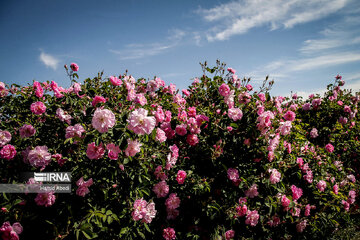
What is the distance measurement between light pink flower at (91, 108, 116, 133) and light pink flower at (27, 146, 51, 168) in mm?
744

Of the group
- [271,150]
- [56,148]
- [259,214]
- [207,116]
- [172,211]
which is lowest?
[259,214]

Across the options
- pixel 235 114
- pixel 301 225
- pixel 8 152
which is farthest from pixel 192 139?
pixel 301 225

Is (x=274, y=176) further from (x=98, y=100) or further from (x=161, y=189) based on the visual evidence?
(x=98, y=100)

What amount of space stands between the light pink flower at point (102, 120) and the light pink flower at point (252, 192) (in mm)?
1882

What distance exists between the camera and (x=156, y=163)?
2.38 metres

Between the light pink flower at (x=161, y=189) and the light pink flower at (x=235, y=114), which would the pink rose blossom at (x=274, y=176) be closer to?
the light pink flower at (x=235, y=114)

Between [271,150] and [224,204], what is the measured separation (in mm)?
896

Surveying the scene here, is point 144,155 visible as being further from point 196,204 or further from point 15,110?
point 15,110

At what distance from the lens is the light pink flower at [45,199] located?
194 cm

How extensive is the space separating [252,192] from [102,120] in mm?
2008

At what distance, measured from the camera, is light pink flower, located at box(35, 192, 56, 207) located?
1.94 metres

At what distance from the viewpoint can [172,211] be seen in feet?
8.45

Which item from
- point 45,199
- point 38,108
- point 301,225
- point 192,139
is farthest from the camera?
point 301,225

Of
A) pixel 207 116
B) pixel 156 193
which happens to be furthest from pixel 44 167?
pixel 207 116
